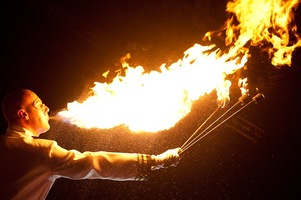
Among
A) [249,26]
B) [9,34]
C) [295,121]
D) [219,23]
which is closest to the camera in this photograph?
[249,26]

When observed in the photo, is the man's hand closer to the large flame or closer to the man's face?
the large flame

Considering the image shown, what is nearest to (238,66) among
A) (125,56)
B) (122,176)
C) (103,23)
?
(122,176)

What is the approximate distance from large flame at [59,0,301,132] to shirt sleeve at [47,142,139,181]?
0.64 metres

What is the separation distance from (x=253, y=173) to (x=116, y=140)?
Answer: 135 inches

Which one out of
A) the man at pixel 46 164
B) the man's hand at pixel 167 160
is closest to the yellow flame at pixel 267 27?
the man's hand at pixel 167 160

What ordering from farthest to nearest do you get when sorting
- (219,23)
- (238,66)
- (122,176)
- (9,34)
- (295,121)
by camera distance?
(295,121) → (9,34) → (219,23) → (238,66) → (122,176)

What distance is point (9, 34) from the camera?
16.2 ft

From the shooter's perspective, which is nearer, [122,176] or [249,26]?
[122,176]

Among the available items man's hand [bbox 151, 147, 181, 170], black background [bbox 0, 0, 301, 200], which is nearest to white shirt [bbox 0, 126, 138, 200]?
man's hand [bbox 151, 147, 181, 170]

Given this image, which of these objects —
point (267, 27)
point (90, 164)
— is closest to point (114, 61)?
point (267, 27)

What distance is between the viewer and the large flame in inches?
132

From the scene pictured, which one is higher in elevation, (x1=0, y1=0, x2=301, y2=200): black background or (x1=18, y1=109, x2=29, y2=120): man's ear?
(x1=0, y1=0, x2=301, y2=200): black background

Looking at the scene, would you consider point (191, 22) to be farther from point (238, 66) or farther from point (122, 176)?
point (122, 176)

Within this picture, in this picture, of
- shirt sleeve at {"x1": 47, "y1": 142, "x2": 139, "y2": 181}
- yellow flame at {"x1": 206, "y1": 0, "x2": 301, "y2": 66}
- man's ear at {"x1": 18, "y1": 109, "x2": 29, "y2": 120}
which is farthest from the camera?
yellow flame at {"x1": 206, "y1": 0, "x2": 301, "y2": 66}
